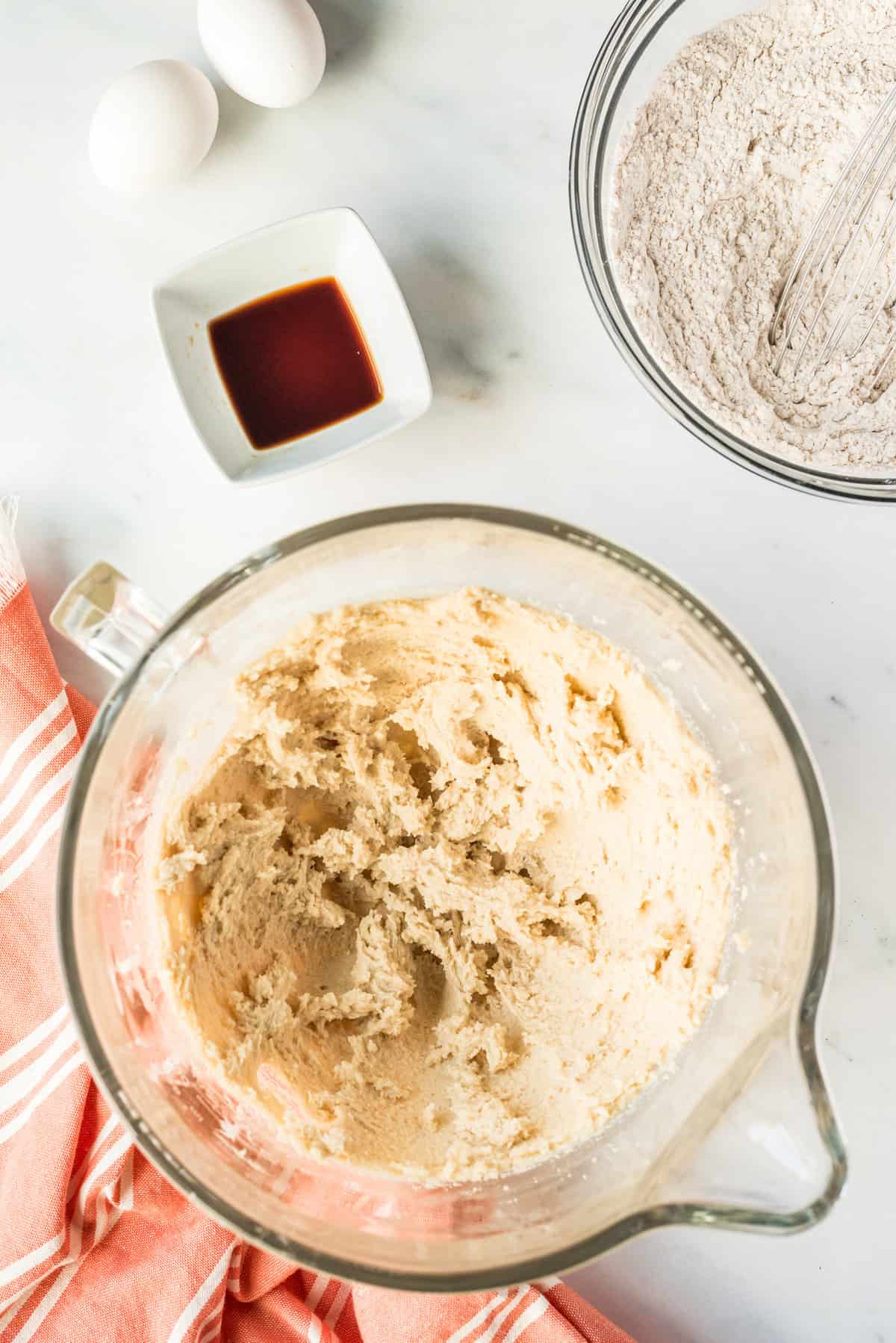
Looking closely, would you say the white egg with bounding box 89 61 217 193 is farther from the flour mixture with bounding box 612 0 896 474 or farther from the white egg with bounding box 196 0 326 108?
the flour mixture with bounding box 612 0 896 474

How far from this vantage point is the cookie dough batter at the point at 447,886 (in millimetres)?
1370

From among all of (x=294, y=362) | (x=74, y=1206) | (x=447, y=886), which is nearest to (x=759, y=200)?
(x=294, y=362)

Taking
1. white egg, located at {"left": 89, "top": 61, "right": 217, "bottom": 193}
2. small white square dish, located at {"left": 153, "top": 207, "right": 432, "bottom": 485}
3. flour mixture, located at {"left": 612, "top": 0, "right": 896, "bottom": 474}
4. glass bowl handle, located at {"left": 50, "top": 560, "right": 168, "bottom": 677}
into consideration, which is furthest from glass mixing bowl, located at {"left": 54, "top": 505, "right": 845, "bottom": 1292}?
white egg, located at {"left": 89, "top": 61, "right": 217, "bottom": 193}

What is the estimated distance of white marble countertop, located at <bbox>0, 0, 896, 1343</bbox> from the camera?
1601 mm

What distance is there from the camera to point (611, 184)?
60.2 inches

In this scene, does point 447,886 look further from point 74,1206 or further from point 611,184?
point 611,184

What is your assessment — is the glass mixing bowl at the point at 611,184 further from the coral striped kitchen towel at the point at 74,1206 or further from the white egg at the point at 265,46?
the coral striped kitchen towel at the point at 74,1206

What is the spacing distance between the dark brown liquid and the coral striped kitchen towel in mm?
419

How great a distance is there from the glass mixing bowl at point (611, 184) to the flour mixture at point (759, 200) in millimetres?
21

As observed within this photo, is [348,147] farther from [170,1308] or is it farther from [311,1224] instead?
[170,1308]

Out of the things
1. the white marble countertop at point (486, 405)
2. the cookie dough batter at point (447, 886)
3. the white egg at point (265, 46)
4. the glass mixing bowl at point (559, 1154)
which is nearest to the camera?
the glass mixing bowl at point (559, 1154)

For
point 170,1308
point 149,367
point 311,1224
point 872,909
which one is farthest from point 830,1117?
point 149,367

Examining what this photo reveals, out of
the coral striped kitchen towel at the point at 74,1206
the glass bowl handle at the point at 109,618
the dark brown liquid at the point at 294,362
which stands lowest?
the coral striped kitchen towel at the point at 74,1206

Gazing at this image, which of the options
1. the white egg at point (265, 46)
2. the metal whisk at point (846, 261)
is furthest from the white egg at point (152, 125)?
the metal whisk at point (846, 261)
